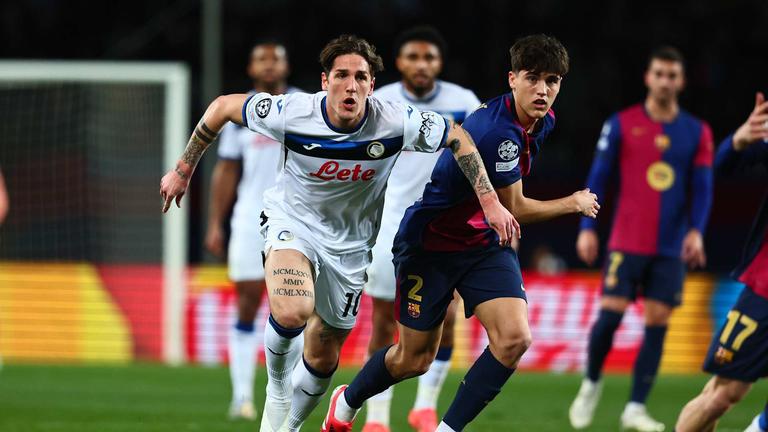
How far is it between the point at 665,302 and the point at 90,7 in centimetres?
1564

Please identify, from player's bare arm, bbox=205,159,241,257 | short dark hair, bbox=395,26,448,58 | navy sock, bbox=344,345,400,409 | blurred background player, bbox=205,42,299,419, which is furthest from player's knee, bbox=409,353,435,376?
player's bare arm, bbox=205,159,241,257

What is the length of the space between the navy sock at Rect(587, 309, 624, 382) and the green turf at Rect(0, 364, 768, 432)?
408 millimetres

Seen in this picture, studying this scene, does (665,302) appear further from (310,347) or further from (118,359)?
(118,359)

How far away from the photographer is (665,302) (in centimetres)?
873

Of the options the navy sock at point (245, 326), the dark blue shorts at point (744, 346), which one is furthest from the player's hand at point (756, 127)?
the navy sock at point (245, 326)

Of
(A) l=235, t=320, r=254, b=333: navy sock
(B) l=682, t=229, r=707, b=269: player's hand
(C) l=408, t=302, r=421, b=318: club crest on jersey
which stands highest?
(C) l=408, t=302, r=421, b=318: club crest on jersey

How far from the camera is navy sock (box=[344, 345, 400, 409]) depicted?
6.21 m

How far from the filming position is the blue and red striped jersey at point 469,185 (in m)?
5.79

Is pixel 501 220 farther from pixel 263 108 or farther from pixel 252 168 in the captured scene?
pixel 252 168

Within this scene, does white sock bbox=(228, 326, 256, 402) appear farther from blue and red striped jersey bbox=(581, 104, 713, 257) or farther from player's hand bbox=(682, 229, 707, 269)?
player's hand bbox=(682, 229, 707, 269)

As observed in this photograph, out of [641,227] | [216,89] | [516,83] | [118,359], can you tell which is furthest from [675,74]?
[216,89]

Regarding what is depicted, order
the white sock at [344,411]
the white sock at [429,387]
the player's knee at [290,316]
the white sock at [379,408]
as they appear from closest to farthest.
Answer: the player's knee at [290,316]
the white sock at [344,411]
the white sock at [379,408]
the white sock at [429,387]

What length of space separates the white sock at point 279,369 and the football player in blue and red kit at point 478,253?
1.19ft

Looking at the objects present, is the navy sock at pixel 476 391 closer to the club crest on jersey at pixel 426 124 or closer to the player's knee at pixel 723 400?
the player's knee at pixel 723 400
